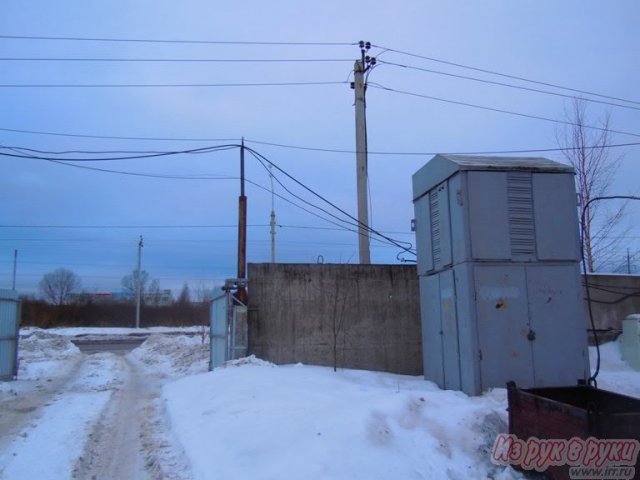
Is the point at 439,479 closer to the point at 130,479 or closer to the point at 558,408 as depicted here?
the point at 558,408

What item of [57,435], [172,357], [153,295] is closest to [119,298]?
[153,295]

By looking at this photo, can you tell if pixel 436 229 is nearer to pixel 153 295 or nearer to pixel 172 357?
pixel 172 357

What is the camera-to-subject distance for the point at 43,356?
25.3m

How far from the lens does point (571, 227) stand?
377 inches

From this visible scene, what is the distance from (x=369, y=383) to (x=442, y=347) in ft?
5.53

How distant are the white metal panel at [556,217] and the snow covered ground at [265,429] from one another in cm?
256

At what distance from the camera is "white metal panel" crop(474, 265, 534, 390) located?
8.90 metres

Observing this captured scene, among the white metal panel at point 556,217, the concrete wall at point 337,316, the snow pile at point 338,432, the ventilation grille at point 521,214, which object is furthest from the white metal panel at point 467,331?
the concrete wall at point 337,316

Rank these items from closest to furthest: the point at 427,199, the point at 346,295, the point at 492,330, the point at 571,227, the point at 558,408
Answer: the point at 558,408
the point at 492,330
the point at 571,227
the point at 427,199
the point at 346,295

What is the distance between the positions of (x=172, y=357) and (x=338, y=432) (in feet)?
57.3

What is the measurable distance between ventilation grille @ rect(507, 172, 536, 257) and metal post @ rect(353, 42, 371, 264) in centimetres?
661

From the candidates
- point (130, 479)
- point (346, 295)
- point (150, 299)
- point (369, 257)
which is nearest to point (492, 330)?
point (346, 295)

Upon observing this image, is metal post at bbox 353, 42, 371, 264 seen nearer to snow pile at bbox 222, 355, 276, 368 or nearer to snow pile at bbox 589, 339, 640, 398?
snow pile at bbox 222, 355, 276, 368

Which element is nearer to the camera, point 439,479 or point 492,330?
point 439,479
